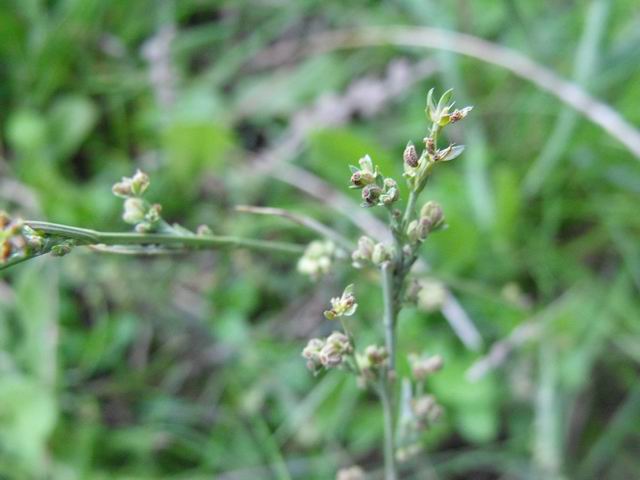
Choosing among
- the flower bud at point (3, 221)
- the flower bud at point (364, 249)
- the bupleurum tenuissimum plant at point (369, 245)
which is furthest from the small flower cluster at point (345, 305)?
the flower bud at point (3, 221)

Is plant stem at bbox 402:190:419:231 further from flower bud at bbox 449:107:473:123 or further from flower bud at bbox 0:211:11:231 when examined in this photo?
flower bud at bbox 0:211:11:231

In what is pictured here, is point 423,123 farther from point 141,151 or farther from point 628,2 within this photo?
point 141,151

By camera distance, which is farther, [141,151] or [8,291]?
[141,151]

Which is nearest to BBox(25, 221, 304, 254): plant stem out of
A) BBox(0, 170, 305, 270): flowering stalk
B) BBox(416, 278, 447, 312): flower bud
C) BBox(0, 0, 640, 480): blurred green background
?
BBox(0, 170, 305, 270): flowering stalk

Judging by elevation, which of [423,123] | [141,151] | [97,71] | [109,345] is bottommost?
[109,345]

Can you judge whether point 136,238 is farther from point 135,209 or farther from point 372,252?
point 372,252

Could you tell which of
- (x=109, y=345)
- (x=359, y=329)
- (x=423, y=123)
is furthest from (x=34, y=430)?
(x=423, y=123)

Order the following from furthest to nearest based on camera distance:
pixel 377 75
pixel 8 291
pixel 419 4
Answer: pixel 377 75 < pixel 8 291 < pixel 419 4
